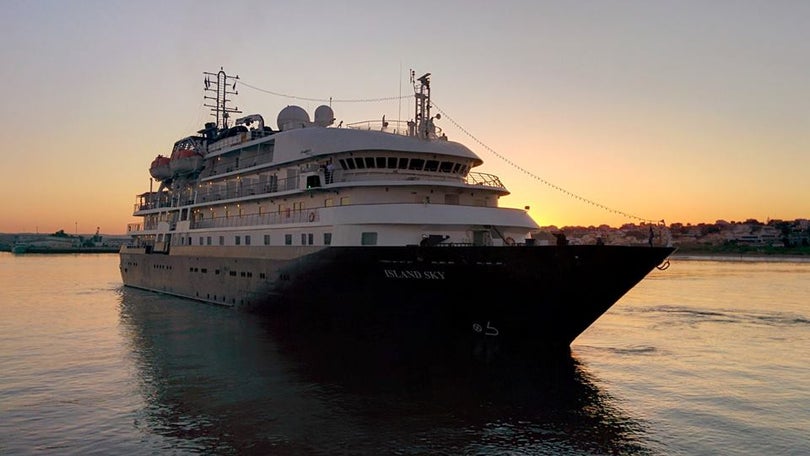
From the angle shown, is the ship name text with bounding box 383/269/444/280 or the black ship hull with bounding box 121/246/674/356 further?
the ship name text with bounding box 383/269/444/280

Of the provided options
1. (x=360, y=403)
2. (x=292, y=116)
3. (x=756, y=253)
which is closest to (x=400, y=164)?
(x=360, y=403)

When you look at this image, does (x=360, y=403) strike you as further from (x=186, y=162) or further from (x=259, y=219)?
(x=186, y=162)

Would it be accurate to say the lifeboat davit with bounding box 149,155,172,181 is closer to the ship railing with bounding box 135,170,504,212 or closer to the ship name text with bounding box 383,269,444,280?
the ship railing with bounding box 135,170,504,212

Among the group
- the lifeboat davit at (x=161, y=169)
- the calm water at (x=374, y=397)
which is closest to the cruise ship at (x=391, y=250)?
the calm water at (x=374, y=397)

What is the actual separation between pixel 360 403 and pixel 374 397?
0.72 metres

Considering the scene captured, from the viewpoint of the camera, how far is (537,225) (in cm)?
2691

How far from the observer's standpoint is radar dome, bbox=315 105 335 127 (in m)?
38.7

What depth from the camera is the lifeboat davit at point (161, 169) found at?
49.1 m

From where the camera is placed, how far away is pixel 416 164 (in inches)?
1094

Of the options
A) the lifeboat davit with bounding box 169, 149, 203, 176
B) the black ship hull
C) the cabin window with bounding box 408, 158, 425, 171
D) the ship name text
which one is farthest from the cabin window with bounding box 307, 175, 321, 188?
the lifeboat davit with bounding box 169, 149, 203, 176

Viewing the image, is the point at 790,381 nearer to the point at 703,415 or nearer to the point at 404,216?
the point at 703,415

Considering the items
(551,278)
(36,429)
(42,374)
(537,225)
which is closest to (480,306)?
(551,278)

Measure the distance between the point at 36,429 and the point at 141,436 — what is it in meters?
3.17

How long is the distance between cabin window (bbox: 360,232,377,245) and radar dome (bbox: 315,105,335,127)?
16.1 m
